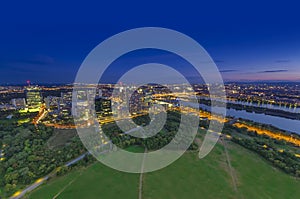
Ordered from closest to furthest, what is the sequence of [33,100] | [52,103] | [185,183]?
[185,183] → [52,103] → [33,100]

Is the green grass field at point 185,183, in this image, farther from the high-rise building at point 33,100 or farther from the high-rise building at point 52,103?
the high-rise building at point 33,100

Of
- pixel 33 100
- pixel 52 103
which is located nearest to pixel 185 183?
pixel 52 103

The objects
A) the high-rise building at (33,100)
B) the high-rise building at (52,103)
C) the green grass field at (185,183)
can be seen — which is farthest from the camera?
the high-rise building at (33,100)

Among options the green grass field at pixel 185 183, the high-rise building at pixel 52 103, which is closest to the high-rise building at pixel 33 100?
the high-rise building at pixel 52 103

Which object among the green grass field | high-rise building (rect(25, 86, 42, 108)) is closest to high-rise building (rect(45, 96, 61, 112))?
high-rise building (rect(25, 86, 42, 108))

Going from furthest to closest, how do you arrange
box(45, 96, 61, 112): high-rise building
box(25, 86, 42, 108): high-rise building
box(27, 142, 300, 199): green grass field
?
box(25, 86, 42, 108): high-rise building < box(45, 96, 61, 112): high-rise building < box(27, 142, 300, 199): green grass field

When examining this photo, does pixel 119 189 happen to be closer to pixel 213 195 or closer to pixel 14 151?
pixel 213 195

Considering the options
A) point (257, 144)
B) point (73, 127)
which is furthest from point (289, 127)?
point (73, 127)

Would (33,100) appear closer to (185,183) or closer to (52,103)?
(52,103)

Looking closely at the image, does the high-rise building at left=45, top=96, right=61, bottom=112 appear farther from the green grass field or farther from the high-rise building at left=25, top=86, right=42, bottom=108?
the green grass field

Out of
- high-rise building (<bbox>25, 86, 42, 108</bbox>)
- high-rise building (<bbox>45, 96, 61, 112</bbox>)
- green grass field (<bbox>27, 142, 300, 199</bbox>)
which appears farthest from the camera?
high-rise building (<bbox>25, 86, 42, 108</bbox>)
